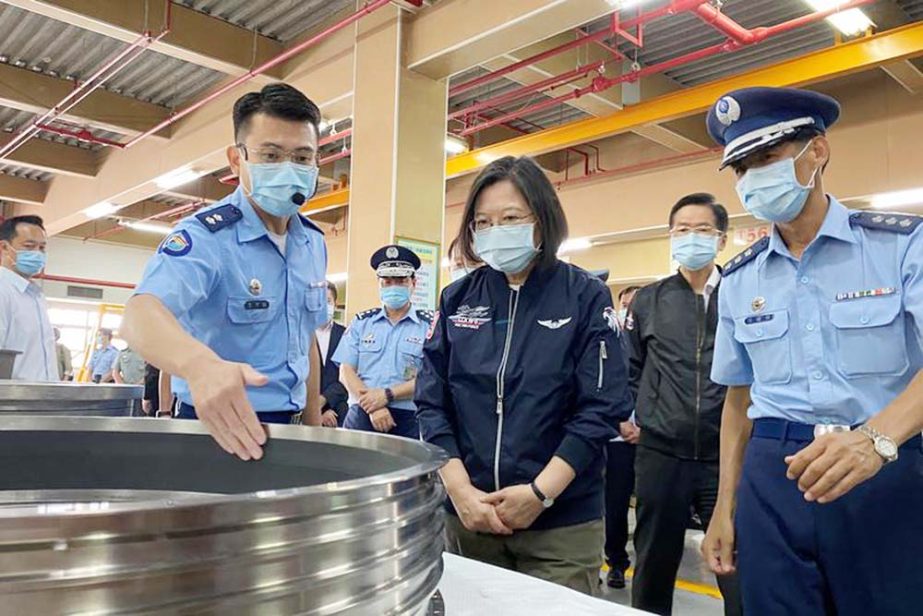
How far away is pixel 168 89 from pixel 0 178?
4.54 meters

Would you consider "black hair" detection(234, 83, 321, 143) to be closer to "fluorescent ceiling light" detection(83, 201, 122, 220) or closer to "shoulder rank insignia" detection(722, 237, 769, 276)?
"shoulder rank insignia" detection(722, 237, 769, 276)

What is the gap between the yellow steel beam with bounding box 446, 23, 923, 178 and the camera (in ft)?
13.8

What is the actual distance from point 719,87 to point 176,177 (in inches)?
206

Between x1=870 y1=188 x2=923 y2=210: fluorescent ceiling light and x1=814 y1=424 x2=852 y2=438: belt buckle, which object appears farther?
x1=870 y1=188 x2=923 y2=210: fluorescent ceiling light

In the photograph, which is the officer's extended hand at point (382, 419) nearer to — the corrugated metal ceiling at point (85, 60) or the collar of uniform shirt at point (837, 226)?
the collar of uniform shirt at point (837, 226)

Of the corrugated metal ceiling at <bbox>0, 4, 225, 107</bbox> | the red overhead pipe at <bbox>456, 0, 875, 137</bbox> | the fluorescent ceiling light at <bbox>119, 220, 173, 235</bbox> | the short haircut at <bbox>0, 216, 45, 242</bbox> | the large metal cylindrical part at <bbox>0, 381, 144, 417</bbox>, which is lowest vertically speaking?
the large metal cylindrical part at <bbox>0, 381, 144, 417</bbox>

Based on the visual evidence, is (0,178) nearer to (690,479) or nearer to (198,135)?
(198,135)

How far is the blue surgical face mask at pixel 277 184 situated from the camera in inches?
58.4

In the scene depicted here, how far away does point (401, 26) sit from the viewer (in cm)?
438

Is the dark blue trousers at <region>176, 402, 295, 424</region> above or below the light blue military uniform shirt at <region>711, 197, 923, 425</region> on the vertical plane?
below

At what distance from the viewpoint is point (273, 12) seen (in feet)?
16.4

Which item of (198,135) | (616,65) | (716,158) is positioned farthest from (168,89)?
(716,158)

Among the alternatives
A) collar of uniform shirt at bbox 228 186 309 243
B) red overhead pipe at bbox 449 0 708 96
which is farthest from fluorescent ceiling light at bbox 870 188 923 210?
collar of uniform shirt at bbox 228 186 309 243

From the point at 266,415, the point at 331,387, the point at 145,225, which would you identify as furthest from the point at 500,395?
the point at 145,225
